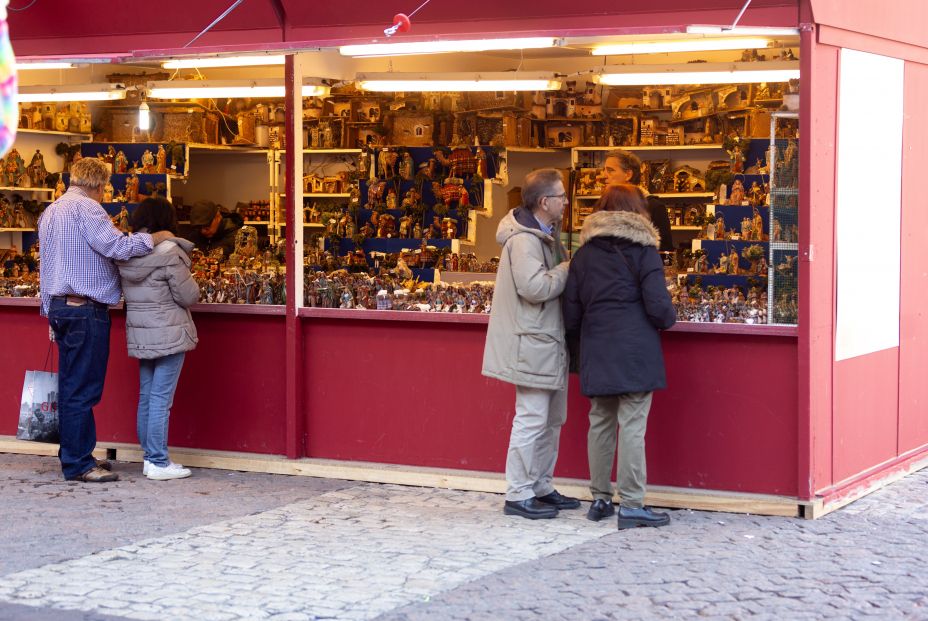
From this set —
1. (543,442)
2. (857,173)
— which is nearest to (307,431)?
(543,442)

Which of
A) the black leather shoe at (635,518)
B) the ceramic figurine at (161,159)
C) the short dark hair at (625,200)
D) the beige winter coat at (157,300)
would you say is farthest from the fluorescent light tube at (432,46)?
the ceramic figurine at (161,159)

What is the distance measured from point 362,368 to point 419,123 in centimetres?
414

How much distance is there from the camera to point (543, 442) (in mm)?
7098

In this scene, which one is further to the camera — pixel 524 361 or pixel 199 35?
pixel 199 35

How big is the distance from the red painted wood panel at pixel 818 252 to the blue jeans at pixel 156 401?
144 inches

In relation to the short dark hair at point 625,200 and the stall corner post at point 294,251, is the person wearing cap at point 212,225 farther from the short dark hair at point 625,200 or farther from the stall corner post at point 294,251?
the short dark hair at point 625,200

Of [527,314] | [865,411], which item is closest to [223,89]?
[527,314]

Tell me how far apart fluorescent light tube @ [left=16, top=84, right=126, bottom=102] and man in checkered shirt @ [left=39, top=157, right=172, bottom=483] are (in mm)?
2624

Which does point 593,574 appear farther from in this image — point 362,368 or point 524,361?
point 362,368

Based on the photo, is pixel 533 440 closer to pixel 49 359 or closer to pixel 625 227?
pixel 625 227

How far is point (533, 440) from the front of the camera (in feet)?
22.9

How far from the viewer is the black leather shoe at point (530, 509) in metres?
7.00

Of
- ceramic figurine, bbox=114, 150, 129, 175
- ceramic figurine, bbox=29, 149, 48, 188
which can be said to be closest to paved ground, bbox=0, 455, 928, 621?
ceramic figurine, bbox=114, 150, 129, 175

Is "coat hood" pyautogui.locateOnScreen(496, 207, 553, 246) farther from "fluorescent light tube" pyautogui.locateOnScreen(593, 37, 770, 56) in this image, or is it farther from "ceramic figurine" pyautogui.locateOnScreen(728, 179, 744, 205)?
"ceramic figurine" pyautogui.locateOnScreen(728, 179, 744, 205)
